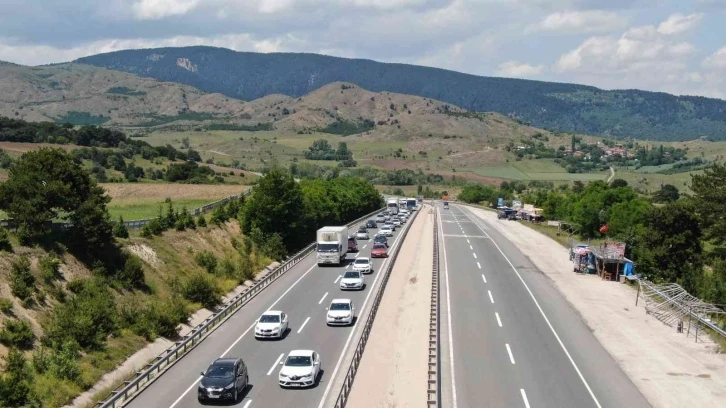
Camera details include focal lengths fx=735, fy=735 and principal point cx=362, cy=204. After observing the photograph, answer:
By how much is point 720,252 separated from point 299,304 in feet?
181

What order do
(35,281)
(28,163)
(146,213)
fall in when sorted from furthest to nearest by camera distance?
(146,213)
(28,163)
(35,281)

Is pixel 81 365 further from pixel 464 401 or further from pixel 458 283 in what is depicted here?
pixel 458 283

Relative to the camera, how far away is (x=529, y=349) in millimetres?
36281

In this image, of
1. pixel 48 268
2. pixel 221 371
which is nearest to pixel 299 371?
pixel 221 371

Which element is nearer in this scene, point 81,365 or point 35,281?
point 81,365

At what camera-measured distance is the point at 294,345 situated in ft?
118

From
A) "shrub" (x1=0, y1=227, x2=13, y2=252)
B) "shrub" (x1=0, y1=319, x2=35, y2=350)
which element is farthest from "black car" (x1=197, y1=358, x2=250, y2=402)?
"shrub" (x1=0, y1=227, x2=13, y2=252)

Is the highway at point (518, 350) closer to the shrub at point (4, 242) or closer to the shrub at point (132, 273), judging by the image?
the shrub at point (132, 273)

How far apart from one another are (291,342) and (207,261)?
21183mm

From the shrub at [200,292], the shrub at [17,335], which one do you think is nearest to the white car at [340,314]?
the shrub at [200,292]

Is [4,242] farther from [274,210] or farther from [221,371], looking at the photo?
[274,210]

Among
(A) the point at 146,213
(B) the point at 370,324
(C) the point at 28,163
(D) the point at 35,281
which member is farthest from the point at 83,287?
(A) the point at 146,213

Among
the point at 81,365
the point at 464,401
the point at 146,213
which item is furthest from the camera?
the point at 146,213

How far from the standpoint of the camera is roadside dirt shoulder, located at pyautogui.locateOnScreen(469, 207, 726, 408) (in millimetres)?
31312
